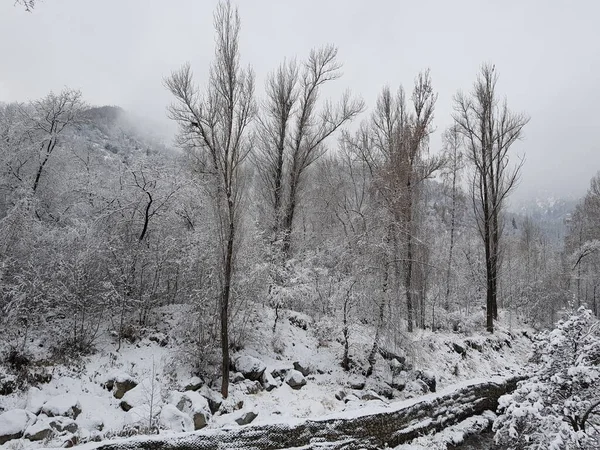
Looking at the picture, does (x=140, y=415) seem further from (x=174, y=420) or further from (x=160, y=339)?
(x=160, y=339)

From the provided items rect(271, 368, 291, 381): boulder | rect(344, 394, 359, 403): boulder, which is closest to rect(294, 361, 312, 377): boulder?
rect(271, 368, 291, 381): boulder

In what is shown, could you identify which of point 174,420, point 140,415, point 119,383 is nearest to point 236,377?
point 174,420

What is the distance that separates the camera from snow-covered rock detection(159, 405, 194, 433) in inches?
272

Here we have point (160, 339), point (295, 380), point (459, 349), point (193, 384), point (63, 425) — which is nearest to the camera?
point (63, 425)

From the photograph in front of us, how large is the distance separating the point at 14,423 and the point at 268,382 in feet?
17.0

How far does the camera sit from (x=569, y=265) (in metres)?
29.1

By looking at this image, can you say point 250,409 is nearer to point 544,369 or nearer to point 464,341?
point 544,369

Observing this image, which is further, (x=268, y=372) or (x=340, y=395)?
(x=268, y=372)

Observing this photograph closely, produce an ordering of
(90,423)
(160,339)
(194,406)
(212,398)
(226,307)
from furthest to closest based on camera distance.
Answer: (160,339), (226,307), (212,398), (194,406), (90,423)

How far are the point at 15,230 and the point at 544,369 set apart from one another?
41.4ft

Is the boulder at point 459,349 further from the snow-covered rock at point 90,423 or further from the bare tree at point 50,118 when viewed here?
the bare tree at point 50,118

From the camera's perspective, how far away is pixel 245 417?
25.0ft

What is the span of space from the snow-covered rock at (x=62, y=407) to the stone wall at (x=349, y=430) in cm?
175

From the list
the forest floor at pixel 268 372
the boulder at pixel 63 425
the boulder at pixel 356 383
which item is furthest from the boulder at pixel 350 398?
the boulder at pixel 63 425
